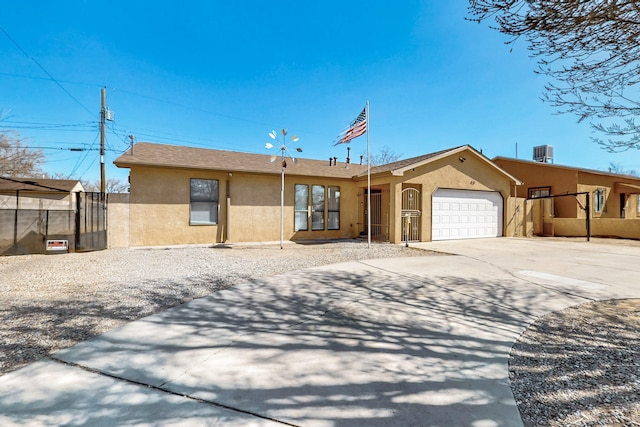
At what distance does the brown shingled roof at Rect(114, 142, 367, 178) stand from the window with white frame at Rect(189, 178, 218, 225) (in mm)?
778

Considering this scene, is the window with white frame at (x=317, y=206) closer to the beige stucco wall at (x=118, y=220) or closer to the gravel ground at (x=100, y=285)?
the gravel ground at (x=100, y=285)

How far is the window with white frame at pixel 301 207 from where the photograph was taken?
44.5ft

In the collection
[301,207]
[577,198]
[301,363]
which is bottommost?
[301,363]

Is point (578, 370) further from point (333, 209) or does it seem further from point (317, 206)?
point (333, 209)

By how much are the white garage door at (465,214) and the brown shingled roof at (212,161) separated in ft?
14.9

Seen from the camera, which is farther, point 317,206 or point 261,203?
point 317,206

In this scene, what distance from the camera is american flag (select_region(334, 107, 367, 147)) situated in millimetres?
11141

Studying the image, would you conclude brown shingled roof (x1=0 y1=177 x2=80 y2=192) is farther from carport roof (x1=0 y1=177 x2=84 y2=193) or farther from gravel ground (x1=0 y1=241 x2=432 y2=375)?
gravel ground (x1=0 y1=241 x2=432 y2=375)

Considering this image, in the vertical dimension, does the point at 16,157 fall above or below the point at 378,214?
above

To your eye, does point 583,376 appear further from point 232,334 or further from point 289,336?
point 232,334

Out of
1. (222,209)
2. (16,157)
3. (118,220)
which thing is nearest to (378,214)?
(222,209)

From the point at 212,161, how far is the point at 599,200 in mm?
23658

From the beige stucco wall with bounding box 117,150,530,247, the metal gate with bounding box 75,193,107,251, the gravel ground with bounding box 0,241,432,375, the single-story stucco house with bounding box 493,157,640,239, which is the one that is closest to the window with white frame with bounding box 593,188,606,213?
the single-story stucco house with bounding box 493,157,640,239

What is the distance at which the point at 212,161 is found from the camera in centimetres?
1245
